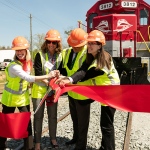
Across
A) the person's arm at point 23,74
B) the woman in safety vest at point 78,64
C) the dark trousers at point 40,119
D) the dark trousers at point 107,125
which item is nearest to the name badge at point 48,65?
the woman in safety vest at point 78,64

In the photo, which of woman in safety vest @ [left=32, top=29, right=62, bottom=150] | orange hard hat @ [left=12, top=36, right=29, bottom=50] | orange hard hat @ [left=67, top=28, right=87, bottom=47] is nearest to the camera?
orange hard hat @ [left=12, top=36, right=29, bottom=50]

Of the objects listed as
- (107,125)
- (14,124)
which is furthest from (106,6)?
(14,124)

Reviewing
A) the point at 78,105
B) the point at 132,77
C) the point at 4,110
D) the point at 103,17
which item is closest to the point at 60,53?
the point at 78,105

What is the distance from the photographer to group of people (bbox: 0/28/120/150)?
11.3ft

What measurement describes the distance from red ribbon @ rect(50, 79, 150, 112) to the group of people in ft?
0.82

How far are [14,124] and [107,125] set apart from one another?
1.36 m

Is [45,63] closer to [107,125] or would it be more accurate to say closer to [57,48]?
[57,48]

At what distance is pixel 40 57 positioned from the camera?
3.82 m

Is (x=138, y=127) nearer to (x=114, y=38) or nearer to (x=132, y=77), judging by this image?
(x=132, y=77)

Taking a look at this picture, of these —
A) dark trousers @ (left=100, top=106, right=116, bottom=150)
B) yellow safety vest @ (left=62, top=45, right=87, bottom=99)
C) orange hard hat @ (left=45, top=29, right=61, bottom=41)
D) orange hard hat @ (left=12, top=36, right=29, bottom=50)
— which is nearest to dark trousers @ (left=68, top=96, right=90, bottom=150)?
yellow safety vest @ (left=62, top=45, right=87, bottom=99)

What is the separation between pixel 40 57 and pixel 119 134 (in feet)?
7.58

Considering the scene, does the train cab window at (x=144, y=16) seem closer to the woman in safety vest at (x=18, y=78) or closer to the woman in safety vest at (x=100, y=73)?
the woman in safety vest at (x=100, y=73)

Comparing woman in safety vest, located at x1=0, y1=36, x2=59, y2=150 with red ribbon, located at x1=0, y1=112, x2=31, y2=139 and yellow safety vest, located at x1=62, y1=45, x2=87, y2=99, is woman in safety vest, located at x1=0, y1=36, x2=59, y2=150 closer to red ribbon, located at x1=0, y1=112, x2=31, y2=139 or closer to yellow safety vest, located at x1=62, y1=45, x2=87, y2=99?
red ribbon, located at x1=0, y1=112, x2=31, y2=139

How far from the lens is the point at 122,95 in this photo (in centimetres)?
316
